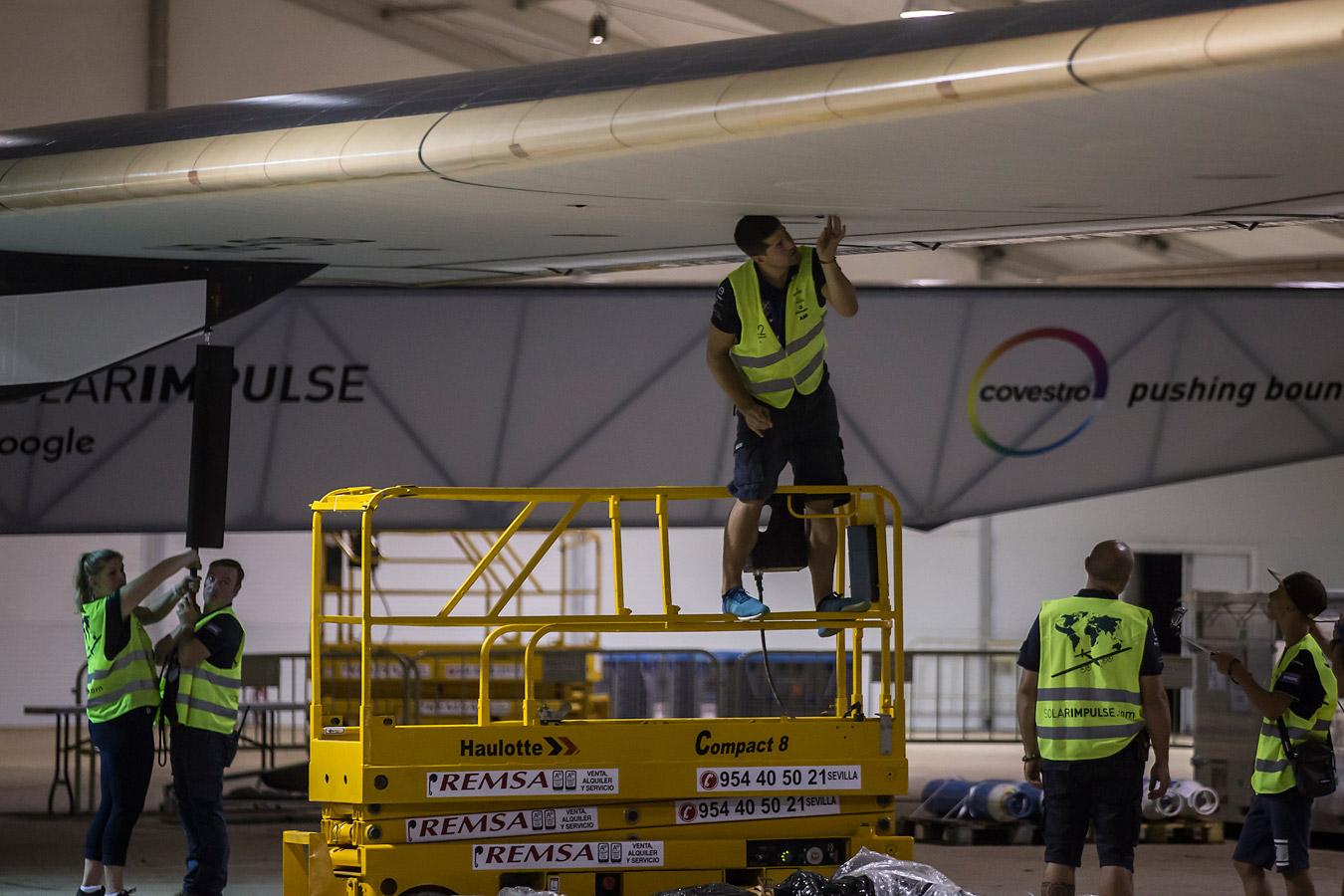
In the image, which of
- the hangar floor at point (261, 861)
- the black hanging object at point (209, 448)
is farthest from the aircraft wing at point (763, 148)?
the hangar floor at point (261, 861)

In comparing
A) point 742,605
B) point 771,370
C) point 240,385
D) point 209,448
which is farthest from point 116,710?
point 771,370

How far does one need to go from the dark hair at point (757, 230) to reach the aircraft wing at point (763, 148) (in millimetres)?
83

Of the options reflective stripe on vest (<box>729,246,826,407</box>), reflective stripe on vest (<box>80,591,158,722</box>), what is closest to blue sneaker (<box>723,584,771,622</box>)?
reflective stripe on vest (<box>729,246,826,407</box>)

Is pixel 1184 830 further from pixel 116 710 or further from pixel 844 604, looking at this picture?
pixel 116 710

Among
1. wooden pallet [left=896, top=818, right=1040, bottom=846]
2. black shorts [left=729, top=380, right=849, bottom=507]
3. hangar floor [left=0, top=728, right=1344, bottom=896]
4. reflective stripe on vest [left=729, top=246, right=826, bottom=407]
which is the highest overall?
reflective stripe on vest [left=729, top=246, right=826, bottom=407]

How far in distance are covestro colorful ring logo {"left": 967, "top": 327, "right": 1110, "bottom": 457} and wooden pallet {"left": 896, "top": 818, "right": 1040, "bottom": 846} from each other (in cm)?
328

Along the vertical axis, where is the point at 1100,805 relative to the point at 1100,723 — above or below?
below

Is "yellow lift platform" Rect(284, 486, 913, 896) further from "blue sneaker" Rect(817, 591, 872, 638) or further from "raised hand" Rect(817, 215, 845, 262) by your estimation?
"raised hand" Rect(817, 215, 845, 262)

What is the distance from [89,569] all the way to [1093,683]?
20.7ft

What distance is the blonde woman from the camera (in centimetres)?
1038

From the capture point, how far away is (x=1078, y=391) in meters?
14.8

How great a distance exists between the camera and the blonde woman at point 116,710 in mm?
10383

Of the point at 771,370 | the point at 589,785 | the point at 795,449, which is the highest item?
the point at 771,370

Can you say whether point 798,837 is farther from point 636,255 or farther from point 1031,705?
point 636,255
